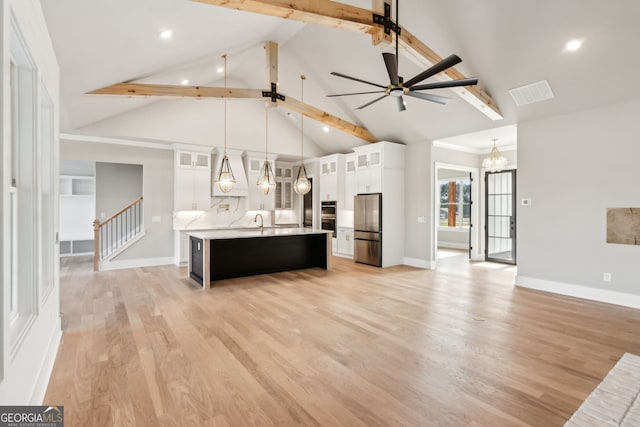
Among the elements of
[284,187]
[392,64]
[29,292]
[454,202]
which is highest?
[392,64]

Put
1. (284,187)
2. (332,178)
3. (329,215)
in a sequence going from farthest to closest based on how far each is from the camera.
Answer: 1. (284,187)
2. (329,215)
3. (332,178)

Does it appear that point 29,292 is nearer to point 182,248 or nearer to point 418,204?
point 182,248

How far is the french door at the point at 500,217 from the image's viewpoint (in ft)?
26.2

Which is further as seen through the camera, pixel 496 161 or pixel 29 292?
pixel 496 161

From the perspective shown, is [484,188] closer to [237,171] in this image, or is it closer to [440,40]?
[440,40]

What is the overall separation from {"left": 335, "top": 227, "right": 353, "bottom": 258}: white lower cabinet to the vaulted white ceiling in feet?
11.0

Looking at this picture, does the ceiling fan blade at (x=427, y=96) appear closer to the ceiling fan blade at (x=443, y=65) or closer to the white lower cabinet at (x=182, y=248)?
the ceiling fan blade at (x=443, y=65)

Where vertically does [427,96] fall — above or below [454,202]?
above

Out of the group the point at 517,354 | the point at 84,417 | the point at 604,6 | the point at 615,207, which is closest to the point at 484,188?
the point at 615,207

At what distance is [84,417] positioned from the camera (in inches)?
80.3

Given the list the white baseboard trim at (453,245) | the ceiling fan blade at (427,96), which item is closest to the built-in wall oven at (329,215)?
the white baseboard trim at (453,245)

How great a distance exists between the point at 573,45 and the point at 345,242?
6.23 meters

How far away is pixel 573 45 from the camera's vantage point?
13.0 feet

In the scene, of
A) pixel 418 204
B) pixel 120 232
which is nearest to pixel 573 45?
pixel 418 204
